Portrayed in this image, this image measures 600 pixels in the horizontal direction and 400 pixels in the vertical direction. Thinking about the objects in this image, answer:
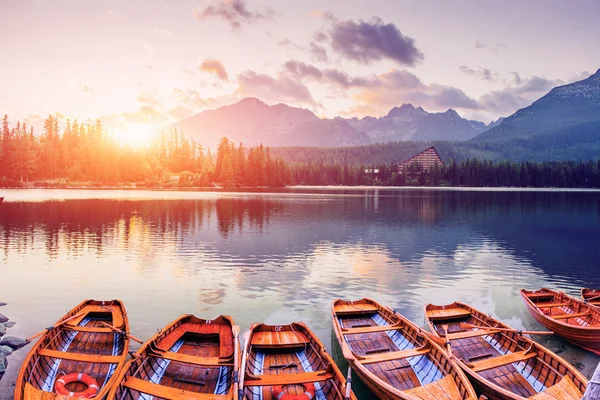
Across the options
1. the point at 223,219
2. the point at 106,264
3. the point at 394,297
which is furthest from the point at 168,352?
the point at 223,219

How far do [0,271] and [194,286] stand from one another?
55.6 ft

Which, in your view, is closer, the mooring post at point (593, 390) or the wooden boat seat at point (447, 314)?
the mooring post at point (593, 390)

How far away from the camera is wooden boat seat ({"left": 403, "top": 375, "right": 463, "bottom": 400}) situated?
11.4 m

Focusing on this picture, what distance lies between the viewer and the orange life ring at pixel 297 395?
11266 mm

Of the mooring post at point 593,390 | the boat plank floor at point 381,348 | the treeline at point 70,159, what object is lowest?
the boat plank floor at point 381,348

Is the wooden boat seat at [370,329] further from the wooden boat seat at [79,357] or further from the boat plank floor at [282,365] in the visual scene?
the wooden boat seat at [79,357]

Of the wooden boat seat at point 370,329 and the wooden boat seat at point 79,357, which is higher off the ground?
the wooden boat seat at point 79,357

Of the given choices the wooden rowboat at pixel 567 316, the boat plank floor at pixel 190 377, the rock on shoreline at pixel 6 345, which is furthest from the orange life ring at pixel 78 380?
the wooden rowboat at pixel 567 316

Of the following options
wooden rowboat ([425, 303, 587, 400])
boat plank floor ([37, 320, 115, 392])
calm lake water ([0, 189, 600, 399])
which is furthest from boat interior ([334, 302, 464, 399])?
boat plank floor ([37, 320, 115, 392])

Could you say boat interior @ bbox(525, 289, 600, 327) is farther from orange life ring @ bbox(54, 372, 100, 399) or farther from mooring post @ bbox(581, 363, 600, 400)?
orange life ring @ bbox(54, 372, 100, 399)

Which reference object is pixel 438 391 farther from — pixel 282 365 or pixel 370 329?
pixel 282 365

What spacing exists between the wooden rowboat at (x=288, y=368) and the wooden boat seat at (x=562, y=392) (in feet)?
19.6

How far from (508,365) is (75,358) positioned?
15.5 metres

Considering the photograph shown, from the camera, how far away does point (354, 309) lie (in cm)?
1941
